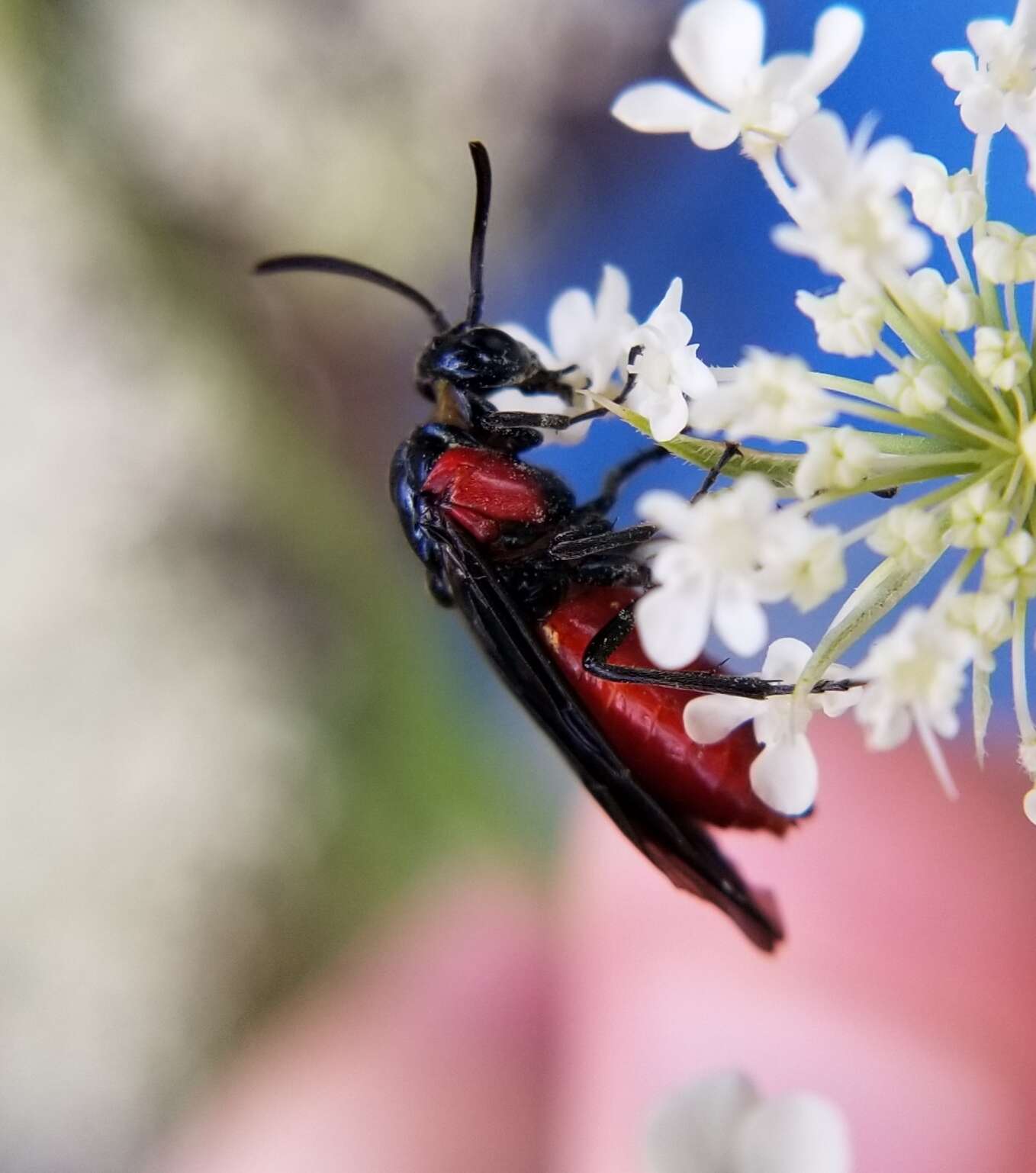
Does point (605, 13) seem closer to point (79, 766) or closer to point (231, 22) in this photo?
point (231, 22)

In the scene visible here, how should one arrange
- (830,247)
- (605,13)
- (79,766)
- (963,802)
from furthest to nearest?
1. (79,766)
2. (605,13)
3. (963,802)
4. (830,247)

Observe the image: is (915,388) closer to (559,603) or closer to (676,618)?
(676,618)

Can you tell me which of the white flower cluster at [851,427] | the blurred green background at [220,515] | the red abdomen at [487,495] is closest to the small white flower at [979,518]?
the white flower cluster at [851,427]

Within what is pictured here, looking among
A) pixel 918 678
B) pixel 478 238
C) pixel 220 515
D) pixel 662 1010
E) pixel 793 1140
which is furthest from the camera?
pixel 220 515

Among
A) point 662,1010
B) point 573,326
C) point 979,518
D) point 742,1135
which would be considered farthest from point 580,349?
point 662,1010

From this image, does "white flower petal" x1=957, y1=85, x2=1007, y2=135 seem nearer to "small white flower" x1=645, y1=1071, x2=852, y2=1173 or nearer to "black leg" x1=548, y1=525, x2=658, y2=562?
"black leg" x1=548, y1=525, x2=658, y2=562

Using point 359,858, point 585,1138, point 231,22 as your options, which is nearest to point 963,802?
point 585,1138
